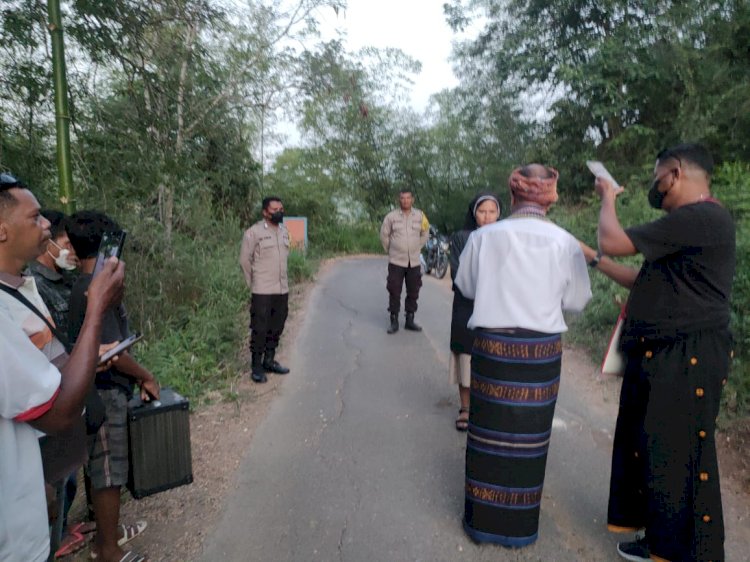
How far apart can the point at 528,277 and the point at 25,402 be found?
211 cm

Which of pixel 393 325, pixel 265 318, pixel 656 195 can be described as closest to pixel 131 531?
pixel 265 318

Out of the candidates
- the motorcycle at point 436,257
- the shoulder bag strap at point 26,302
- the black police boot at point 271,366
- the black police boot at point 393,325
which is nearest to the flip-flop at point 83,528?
the shoulder bag strap at point 26,302

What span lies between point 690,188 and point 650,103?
12.2 meters

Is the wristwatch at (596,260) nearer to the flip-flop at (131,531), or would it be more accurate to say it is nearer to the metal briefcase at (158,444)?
the metal briefcase at (158,444)

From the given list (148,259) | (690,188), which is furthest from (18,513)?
(148,259)

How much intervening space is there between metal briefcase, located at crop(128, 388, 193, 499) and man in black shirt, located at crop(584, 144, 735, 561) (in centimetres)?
237

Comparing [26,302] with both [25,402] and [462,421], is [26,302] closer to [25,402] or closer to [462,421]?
[25,402]

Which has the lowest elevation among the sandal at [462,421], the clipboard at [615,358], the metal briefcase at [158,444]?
the sandal at [462,421]

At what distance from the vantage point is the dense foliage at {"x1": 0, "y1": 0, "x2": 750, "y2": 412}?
5.14 meters

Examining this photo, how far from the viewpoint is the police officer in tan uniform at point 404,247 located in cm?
741

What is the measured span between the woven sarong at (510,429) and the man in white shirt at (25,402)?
185 centimetres

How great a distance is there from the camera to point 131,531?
10.3 ft

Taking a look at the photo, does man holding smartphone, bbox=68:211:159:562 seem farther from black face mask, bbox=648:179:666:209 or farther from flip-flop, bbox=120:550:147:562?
black face mask, bbox=648:179:666:209

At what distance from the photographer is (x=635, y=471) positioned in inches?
111
